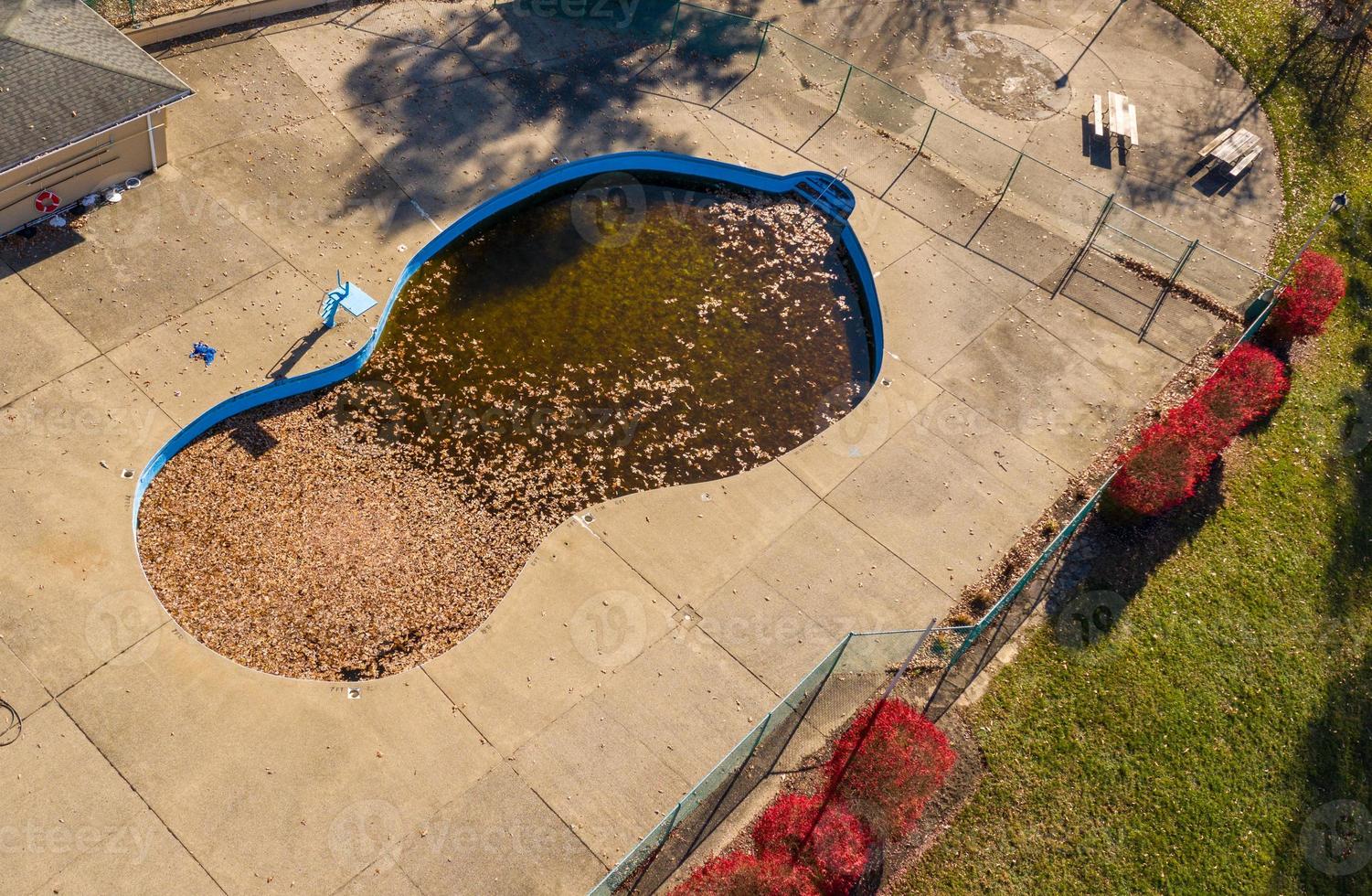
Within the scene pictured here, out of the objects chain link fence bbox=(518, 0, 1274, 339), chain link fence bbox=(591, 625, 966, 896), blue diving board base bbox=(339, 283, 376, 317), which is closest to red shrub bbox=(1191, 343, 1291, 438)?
chain link fence bbox=(518, 0, 1274, 339)

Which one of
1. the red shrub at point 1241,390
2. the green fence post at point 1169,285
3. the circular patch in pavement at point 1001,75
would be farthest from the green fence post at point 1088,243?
the circular patch in pavement at point 1001,75

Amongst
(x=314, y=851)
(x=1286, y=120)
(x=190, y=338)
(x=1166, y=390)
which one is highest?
(x=1286, y=120)

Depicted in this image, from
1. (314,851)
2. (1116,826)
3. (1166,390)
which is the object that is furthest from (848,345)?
(314,851)

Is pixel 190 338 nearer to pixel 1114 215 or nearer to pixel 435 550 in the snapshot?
pixel 435 550

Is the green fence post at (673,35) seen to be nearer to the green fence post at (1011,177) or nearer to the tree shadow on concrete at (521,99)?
the tree shadow on concrete at (521,99)

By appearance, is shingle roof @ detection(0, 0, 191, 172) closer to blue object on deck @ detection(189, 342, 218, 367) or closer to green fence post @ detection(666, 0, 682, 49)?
blue object on deck @ detection(189, 342, 218, 367)

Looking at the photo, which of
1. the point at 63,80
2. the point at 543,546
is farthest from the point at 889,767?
the point at 63,80
